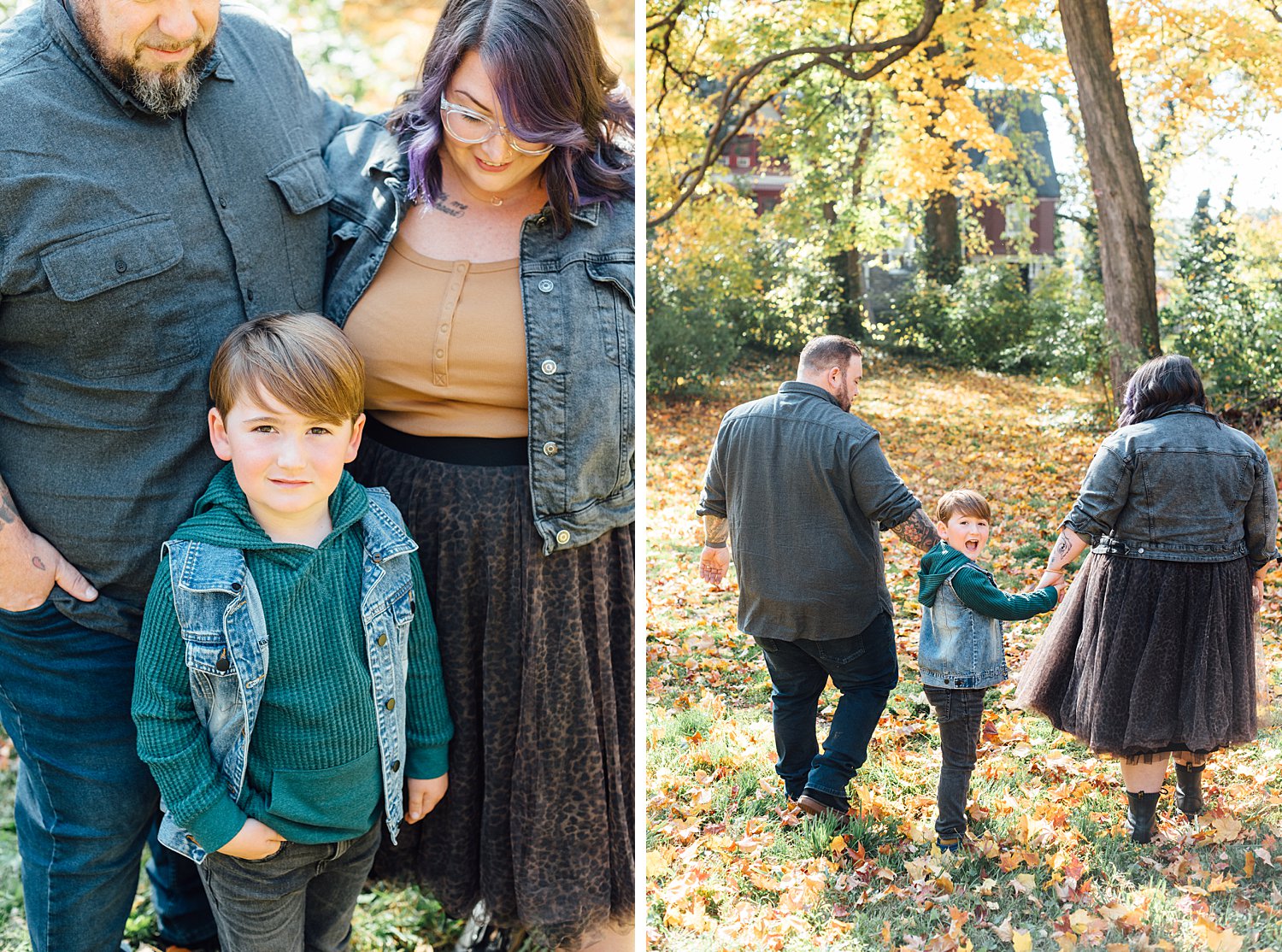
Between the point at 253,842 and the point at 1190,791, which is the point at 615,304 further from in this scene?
the point at 1190,791

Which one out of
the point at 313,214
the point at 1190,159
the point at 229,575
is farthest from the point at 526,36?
the point at 1190,159

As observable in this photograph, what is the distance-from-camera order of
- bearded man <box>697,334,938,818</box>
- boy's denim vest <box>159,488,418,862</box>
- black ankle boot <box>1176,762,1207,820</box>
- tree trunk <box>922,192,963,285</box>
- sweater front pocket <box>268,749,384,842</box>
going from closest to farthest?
boy's denim vest <box>159,488,418,862</box> < sweater front pocket <box>268,749,384,842</box> < black ankle boot <box>1176,762,1207,820</box> < bearded man <box>697,334,938,818</box> < tree trunk <box>922,192,963,285</box>

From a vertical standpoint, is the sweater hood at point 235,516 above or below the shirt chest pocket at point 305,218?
below

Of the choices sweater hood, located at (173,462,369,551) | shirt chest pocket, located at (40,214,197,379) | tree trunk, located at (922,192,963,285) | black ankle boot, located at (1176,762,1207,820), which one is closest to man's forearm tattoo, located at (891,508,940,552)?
tree trunk, located at (922,192,963,285)

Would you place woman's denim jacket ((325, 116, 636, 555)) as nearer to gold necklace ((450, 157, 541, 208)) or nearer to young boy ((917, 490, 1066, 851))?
gold necklace ((450, 157, 541, 208))

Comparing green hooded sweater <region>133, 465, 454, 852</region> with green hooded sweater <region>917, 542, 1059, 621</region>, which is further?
green hooded sweater <region>917, 542, 1059, 621</region>

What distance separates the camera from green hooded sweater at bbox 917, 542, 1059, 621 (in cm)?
246

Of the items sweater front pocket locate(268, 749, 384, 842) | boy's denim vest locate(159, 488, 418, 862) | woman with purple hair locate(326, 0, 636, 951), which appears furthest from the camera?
woman with purple hair locate(326, 0, 636, 951)

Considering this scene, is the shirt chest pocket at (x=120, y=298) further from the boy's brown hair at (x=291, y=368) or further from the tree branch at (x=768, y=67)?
the tree branch at (x=768, y=67)

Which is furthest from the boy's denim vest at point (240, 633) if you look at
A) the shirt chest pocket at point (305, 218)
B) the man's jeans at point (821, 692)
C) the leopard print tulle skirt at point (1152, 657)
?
the leopard print tulle skirt at point (1152, 657)

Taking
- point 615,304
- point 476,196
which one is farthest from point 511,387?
point 476,196

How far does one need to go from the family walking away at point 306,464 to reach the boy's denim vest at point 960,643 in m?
0.75

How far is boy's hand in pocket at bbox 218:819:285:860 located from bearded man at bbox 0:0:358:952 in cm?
42

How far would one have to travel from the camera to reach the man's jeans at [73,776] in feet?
7.73
